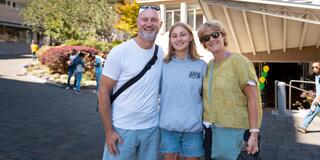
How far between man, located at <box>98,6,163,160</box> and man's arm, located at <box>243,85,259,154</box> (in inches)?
30.8

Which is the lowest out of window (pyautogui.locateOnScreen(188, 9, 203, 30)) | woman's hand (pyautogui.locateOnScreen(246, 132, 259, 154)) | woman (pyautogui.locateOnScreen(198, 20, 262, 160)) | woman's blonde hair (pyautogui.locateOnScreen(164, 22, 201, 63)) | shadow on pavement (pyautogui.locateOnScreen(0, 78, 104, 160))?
shadow on pavement (pyautogui.locateOnScreen(0, 78, 104, 160))

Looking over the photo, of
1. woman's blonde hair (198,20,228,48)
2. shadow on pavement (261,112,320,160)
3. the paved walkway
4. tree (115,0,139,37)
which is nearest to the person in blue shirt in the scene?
the paved walkway

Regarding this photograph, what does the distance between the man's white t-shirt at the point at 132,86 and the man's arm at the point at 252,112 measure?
30.8 inches

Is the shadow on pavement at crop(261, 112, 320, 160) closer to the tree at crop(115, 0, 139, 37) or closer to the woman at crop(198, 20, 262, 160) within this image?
the woman at crop(198, 20, 262, 160)

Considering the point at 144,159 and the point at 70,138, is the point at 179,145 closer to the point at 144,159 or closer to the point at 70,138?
the point at 144,159

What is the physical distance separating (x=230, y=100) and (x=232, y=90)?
0.08 m

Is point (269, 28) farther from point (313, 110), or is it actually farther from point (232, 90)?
point (232, 90)

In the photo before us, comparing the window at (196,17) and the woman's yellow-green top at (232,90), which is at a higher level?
the window at (196,17)

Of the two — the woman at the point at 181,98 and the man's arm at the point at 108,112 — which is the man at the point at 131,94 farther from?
the woman at the point at 181,98

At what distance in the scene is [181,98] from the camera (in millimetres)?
2930

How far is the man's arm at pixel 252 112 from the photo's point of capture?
106 inches

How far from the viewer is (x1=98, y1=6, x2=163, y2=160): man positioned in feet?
9.12

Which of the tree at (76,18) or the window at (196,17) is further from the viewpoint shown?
the tree at (76,18)

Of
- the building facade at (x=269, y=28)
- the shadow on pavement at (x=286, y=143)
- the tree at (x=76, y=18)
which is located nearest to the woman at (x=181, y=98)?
the shadow on pavement at (x=286, y=143)
